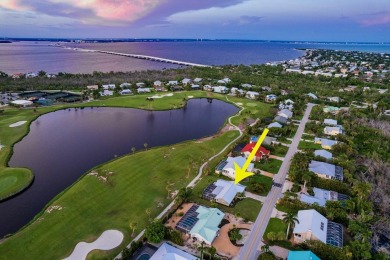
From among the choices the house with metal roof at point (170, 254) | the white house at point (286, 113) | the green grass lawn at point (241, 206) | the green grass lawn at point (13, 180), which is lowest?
the green grass lawn at point (241, 206)

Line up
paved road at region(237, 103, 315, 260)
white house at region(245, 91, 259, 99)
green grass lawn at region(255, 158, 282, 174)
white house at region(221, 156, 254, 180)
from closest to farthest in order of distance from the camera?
paved road at region(237, 103, 315, 260), white house at region(221, 156, 254, 180), green grass lawn at region(255, 158, 282, 174), white house at region(245, 91, 259, 99)

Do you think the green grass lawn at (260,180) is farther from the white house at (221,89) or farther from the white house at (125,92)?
the white house at (125,92)

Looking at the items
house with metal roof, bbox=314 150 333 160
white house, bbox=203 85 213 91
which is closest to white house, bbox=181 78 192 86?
white house, bbox=203 85 213 91

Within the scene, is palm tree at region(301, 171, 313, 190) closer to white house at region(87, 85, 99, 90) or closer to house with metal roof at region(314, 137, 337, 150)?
house with metal roof at region(314, 137, 337, 150)

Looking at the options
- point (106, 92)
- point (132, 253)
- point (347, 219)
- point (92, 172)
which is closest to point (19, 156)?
point (92, 172)

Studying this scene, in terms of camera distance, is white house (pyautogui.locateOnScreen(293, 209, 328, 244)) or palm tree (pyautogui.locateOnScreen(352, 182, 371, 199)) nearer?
white house (pyautogui.locateOnScreen(293, 209, 328, 244))

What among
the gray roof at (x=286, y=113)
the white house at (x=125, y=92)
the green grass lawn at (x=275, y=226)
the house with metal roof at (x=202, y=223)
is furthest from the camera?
the white house at (x=125, y=92)

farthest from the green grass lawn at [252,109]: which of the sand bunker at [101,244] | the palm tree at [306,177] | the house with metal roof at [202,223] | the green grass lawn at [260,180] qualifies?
the sand bunker at [101,244]

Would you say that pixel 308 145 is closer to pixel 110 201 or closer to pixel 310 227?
pixel 310 227

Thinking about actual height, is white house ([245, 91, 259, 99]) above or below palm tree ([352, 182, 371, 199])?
above
